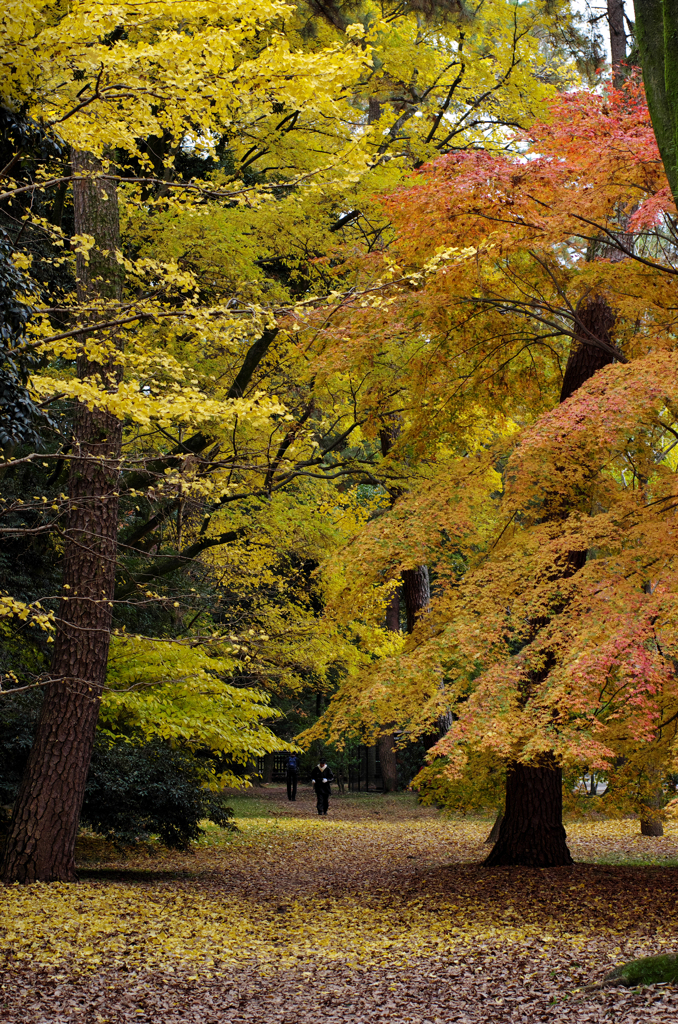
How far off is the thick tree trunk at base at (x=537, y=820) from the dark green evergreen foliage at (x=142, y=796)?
385 cm

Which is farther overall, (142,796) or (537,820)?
(537,820)

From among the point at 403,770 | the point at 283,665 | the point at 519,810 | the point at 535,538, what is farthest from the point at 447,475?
the point at 403,770

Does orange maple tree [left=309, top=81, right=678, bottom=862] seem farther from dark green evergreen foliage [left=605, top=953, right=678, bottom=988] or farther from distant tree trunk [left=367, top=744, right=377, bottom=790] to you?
distant tree trunk [left=367, top=744, right=377, bottom=790]

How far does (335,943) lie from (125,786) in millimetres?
3398

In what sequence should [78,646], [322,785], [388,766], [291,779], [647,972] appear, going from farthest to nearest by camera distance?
[388,766], [291,779], [322,785], [78,646], [647,972]

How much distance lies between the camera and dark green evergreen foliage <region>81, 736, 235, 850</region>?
387 inches

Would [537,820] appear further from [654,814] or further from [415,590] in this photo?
[415,590]

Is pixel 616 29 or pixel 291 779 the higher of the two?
pixel 616 29

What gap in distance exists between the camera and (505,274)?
29.3 ft

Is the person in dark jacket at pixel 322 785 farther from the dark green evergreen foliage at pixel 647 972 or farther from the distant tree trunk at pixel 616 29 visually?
the distant tree trunk at pixel 616 29

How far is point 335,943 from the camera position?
299 inches

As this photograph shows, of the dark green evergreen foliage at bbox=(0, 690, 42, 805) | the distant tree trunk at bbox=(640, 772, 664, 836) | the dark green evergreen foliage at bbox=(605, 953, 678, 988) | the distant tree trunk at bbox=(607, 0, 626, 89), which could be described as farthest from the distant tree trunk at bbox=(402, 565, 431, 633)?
the dark green evergreen foliage at bbox=(605, 953, 678, 988)

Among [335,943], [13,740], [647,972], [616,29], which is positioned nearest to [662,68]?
[647,972]

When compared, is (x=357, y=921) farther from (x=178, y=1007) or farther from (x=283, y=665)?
(x=283, y=665)
